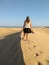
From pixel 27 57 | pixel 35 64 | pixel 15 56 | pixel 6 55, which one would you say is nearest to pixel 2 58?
pixel 6 55

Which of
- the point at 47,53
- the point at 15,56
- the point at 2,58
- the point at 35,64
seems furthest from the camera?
the point at 47,53

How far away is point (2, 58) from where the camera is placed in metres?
7.36

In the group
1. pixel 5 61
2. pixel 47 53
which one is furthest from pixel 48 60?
pixel 5 61

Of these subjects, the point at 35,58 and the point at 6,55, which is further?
the point at 6,55

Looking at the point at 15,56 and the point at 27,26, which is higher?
the point at 27,26

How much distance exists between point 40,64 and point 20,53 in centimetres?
96

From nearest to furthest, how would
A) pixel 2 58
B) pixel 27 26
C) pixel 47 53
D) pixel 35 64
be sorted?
pixel 35 64, pixel 2 58, pixel 47 53, pixel 27 26

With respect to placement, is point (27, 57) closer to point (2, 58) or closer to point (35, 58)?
point (35, 58)

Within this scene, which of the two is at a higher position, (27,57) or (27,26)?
(27,26)

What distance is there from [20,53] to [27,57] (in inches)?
14.9

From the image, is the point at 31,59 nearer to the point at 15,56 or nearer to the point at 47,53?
the point at 15,56

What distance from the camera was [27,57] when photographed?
6.68 metres

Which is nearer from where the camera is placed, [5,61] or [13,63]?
[13,63]

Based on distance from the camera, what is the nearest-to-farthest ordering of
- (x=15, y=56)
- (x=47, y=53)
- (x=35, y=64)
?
(x=35, y=64), (x=15, y=56), (x=47, y=53)
